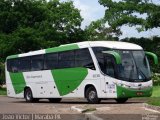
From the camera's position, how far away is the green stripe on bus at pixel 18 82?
110 feet

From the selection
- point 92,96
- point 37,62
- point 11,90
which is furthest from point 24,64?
point 92,96

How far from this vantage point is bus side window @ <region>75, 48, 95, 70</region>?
2651 cm

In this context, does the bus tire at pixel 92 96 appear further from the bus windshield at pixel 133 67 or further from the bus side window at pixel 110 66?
the bus windshield at pixel 133 67

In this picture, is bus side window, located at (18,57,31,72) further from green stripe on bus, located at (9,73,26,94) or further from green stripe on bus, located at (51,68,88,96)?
green stripe on bus, located at (51,68,88,96)

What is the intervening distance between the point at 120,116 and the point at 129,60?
8.80 m

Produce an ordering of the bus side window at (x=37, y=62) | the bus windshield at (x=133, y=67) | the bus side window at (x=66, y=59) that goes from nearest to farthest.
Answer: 1. the bus windshield at (x=133, y=67)
2. the bus side window at (x=66, y=59)
3. the bus side window at (x=37, y=62)

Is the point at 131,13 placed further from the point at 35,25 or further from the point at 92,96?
the point at 92,96

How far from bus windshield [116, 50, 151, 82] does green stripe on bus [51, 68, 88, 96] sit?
2.43 meters

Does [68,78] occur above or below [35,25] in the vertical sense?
below

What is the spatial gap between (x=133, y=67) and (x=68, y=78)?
15.4ft

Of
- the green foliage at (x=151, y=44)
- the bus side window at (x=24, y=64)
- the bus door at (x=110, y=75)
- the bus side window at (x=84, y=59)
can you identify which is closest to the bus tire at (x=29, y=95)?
the bus side window at (x=24, y=64)

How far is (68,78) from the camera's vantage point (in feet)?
93.9

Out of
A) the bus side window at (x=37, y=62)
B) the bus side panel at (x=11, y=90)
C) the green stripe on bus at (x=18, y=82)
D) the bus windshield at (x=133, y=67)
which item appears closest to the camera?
the bus windshield at (x=133, y=67)

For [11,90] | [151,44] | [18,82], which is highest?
[151,44]
